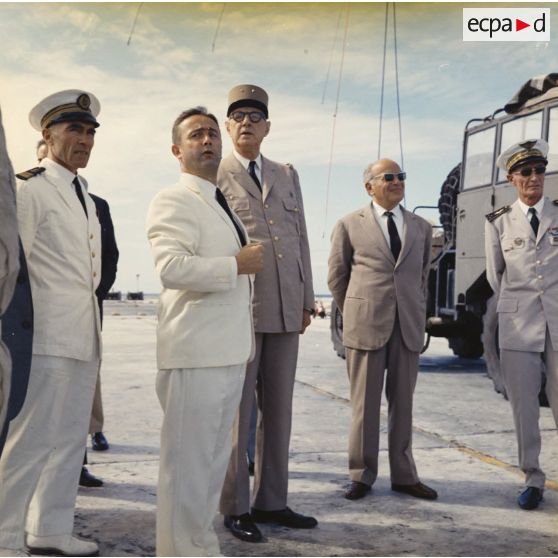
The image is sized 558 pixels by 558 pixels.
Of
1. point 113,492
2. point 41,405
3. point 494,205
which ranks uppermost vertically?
point 494,205

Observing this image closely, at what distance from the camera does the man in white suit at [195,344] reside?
101 inches

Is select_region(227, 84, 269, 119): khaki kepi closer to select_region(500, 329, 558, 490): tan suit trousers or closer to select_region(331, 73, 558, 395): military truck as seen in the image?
select_region(500, 329, 558, 490): tan suit trousers

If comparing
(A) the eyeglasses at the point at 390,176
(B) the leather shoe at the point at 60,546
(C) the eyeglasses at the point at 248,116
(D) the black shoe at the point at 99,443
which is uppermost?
(C) the eyeglasses at the point at 248,116

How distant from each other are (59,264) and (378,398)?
6.48 ft

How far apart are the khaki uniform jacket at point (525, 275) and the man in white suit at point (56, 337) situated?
2156mm

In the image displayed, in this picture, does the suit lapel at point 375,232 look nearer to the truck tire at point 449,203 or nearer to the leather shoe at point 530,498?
the leather shoe at point 530,498

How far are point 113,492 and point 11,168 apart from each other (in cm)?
273

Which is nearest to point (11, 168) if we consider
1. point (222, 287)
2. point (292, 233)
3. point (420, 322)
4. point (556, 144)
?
point (222, 287)

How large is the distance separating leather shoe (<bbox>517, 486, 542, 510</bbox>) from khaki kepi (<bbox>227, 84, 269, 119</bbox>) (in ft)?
7.34

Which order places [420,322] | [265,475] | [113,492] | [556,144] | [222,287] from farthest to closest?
[556,144] < [420,322] < [113,492] < [265,475] < [222,287]

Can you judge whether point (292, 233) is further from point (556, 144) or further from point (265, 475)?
point (556, 144)

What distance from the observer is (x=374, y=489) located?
3859 millimetres

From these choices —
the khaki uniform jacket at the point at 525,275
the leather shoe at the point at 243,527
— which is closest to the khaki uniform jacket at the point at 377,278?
the khaki uniform jacket at the point at 525,275

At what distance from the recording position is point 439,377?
807 cm
